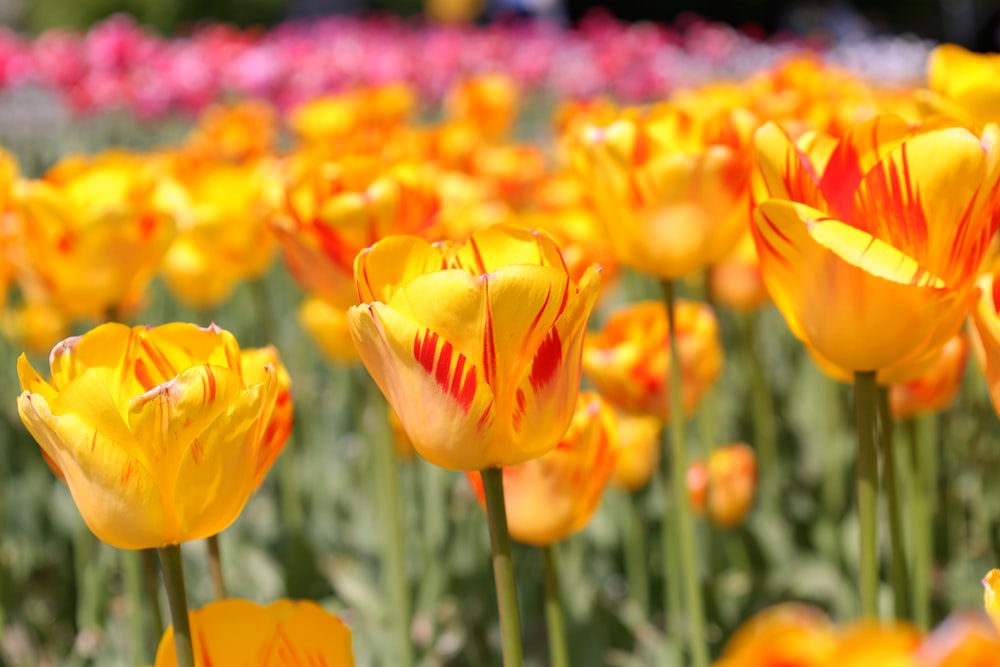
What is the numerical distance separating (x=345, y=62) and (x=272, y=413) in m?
5.53

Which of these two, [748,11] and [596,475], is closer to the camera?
[596,475]

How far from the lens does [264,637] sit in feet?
2.38

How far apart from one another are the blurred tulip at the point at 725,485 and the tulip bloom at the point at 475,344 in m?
0.95

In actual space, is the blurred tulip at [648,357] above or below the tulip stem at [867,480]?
below

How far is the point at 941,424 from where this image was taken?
2.23 m

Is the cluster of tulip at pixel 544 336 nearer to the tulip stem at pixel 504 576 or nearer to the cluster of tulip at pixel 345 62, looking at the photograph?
the tulip stem at pixel 504 576

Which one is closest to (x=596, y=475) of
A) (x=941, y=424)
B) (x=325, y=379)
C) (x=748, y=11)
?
(x=941, y=424)

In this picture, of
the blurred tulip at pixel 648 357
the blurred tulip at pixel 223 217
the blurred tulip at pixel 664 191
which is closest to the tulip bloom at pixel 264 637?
the blurred tulip at pixel 664 191

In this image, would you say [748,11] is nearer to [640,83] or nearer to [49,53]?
[640,83]

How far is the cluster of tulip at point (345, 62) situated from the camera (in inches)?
200

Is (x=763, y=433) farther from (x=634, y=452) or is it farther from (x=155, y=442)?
(x=155, y=442)

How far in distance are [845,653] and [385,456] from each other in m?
1.04

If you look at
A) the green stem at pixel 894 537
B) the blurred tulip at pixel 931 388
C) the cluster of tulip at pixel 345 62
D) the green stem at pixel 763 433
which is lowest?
the cluster of tulip at pixel 345 62

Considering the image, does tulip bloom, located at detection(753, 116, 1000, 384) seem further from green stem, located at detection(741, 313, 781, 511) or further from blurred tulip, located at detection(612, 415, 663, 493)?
green stem, located at detection(741, 313, 781, 511)
